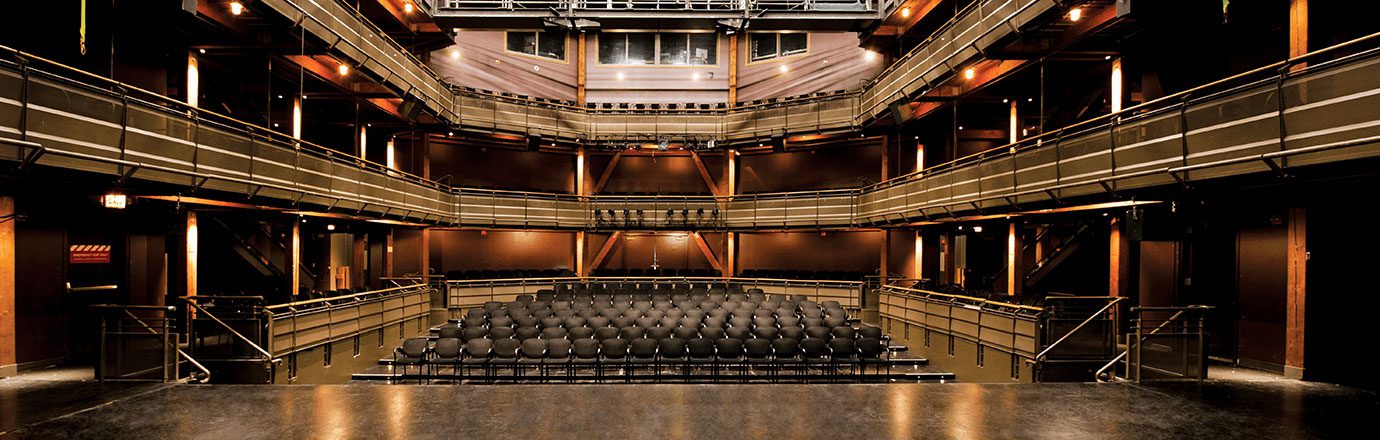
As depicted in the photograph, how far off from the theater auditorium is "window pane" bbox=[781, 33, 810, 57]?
5.93ft

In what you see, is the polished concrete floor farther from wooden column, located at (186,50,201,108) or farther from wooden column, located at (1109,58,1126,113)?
wooden column, located at (1109,58,1126,113)

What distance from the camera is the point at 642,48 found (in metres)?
24.7

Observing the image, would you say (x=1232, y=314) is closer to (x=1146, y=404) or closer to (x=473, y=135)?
(x=1146, y=404)

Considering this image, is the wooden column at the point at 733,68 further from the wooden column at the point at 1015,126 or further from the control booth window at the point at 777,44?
the wooden column at the point at 1015,126

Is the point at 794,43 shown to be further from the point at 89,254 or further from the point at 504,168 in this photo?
the point at 89,254

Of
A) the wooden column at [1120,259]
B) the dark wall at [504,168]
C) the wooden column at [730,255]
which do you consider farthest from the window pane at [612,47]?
the wooden column at [1120,259]

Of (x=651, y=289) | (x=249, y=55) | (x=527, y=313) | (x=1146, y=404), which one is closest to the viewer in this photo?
(x=1146, y=404)

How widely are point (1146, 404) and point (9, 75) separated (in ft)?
39.0

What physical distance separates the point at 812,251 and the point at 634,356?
14729 millimetres

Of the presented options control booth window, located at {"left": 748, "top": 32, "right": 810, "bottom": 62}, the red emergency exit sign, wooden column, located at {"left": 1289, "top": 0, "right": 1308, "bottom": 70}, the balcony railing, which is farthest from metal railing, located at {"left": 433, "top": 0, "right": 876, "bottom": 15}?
wooden column, located at {"left": 1289, "top": 0, "right": 1308, "bottom": 70}

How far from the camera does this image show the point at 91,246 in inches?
435

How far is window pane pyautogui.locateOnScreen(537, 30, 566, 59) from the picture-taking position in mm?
24000

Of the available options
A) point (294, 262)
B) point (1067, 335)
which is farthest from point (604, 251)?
point (1067, 335)

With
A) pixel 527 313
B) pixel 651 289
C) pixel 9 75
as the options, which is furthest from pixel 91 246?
pixel 651 289
